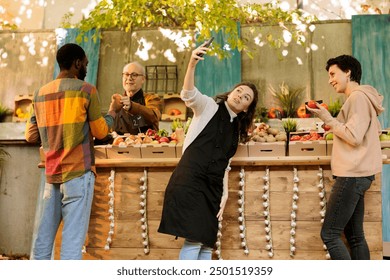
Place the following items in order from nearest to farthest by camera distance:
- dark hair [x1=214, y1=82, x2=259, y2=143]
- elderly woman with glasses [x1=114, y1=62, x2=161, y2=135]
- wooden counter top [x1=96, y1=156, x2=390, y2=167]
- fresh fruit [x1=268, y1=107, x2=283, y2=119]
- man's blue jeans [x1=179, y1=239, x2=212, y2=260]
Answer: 1. man's blue jeans [x1=179, y1=239, x2=212, y2=260]
2. dark hair [x1=214, y1=82, x2=259, y2=143]
3. wooden counter top [x1=96, y1=156, x2=390, y2=167]
4. elderly woman with glasses [x1=114, y1=62, x2=161, y2=135]
5. fresh fruit [x1=268, y1=107, x2=283, y2=119]

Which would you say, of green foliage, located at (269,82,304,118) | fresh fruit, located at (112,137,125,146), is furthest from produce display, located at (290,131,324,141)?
green foliage, located at (269,82,304,118)

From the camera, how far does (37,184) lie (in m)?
5.64

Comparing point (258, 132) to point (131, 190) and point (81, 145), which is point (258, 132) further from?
point (81, 145)

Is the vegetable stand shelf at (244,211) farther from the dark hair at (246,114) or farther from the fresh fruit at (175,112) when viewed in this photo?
the fresh fruit at (175,112)

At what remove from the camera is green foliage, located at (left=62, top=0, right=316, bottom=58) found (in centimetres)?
543

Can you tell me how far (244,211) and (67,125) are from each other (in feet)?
3.66

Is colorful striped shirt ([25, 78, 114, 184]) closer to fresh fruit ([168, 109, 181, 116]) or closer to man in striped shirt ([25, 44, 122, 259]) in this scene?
man in striped shirt ([25, 44, 122, 259])

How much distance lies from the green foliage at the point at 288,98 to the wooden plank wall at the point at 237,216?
251cm

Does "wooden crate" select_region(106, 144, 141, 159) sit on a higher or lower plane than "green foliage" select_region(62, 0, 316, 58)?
lower

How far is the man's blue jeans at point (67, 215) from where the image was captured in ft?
8.79

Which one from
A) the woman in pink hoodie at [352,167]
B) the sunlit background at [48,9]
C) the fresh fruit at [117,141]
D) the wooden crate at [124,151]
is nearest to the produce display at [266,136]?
the woman in pink hoodie at [352,167]

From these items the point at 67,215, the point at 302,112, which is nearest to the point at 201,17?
the point at 302,112

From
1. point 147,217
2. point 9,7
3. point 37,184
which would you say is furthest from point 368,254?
point 9,7

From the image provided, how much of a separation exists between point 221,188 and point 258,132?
1.91 feet
